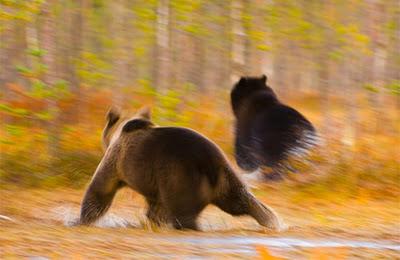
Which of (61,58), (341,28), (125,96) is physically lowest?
(125,96)

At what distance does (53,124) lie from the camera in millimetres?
13984

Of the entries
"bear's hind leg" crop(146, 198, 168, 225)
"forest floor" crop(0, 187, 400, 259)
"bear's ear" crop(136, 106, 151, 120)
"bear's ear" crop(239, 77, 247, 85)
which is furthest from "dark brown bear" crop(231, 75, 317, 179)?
"bear's hind leg" crop(146, 198, 168, 225)

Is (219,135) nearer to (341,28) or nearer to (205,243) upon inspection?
(341,28)

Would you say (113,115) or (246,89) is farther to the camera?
(246,89)

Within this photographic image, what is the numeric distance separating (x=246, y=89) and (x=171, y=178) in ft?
22.2

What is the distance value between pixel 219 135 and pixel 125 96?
256 inches

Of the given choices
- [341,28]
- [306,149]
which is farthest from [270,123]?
[341,28]

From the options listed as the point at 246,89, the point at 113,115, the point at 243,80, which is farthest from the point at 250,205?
the point at 243,80

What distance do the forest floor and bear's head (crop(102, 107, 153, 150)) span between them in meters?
0.96

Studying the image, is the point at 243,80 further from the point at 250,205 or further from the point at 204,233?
the point at 204,233

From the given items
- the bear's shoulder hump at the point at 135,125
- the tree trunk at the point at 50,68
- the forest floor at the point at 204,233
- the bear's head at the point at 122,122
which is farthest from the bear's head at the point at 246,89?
the bear's shoulder hump at the point at 135,125

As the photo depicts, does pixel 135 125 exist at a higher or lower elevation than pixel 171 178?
higher

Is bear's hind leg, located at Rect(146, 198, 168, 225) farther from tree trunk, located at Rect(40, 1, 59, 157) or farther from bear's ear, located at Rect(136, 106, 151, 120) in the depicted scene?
tree trunk, located at Rect(40, 1, 59, 157)

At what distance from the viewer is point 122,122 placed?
32.7 feet
